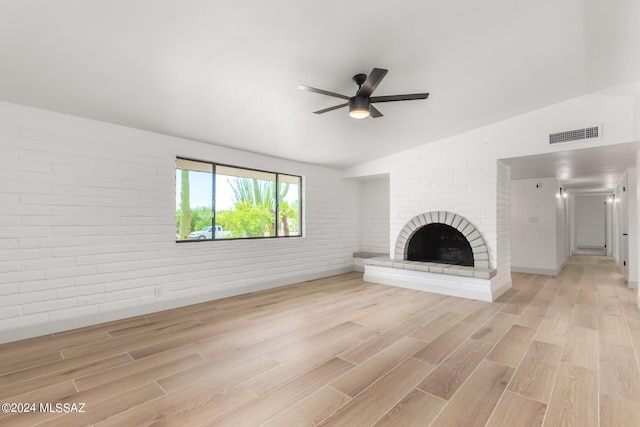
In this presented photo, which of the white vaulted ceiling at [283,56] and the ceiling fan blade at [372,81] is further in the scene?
the ceiling fan blade at [372,81]

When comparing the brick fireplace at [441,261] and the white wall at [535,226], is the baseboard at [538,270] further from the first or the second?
the brick fireplace at [441,261]

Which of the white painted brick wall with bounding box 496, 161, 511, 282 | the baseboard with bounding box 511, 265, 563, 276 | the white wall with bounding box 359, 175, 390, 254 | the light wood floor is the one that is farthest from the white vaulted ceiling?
the baseboard with bounding box 511, 265, 563, 276

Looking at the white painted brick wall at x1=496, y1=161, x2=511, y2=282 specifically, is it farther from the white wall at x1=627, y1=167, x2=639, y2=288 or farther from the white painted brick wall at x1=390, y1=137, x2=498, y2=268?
the white wall at x1=627, y1=167, x2=639, y2=288

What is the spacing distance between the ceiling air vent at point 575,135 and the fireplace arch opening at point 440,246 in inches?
78.5

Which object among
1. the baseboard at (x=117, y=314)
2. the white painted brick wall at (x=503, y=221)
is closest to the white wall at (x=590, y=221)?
the white painted brick wall at (x=503, y=221)

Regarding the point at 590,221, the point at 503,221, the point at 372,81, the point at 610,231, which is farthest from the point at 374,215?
the point at 590,221

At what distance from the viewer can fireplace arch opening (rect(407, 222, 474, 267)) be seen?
5.29 m

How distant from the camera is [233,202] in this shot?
16.1 ft

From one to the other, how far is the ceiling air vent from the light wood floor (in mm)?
2272

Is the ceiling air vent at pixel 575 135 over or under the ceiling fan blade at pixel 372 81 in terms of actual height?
under

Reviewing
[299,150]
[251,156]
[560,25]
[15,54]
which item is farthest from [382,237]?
[15,54]

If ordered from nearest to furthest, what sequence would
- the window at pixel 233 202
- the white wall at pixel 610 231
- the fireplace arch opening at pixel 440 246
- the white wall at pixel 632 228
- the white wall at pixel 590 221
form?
1. the window at pixel 233 202
2. the white wall at pixel 632 228
3. the fireplace arch opening at pixel 440 246
4. the white wall at pixel 610 231
5. the white wall at pixel 590 221

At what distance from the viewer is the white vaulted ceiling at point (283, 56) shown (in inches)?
80.6

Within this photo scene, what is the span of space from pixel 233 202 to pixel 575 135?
16.5 feet
